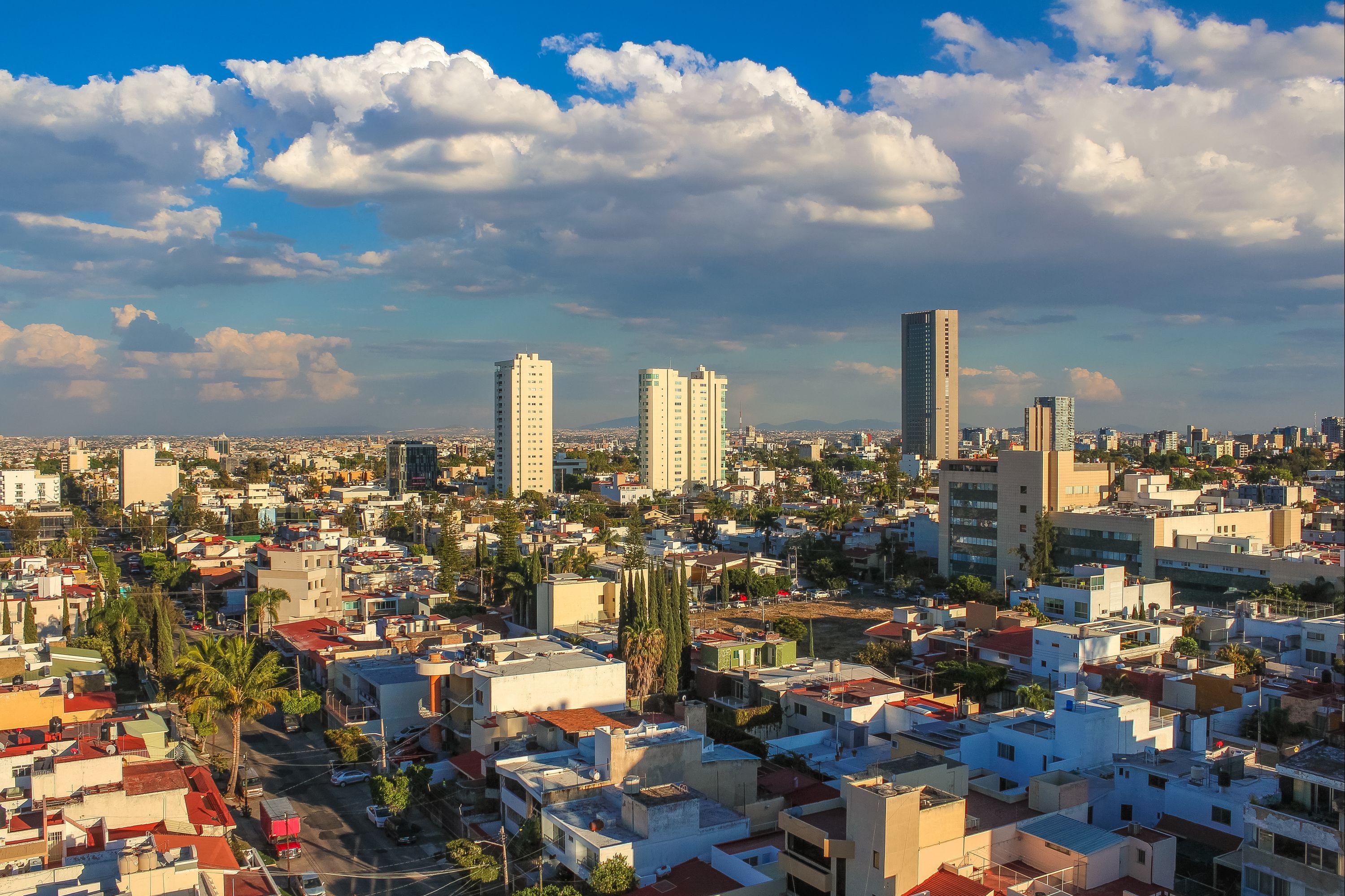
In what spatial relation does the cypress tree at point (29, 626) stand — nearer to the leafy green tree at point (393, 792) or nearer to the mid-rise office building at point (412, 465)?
the leafy green tree at point (393, 792)

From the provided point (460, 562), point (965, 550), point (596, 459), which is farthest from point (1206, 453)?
point (460, 562)

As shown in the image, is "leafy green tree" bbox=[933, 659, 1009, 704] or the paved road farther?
"leafy green tree" bbox=[933, 659, 1009, 704]

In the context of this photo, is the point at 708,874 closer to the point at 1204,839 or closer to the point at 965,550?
the point at 1204,839

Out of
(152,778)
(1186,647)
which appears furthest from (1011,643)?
(152,778)

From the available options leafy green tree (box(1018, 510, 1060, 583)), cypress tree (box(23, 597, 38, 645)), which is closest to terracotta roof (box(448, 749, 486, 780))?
cypress tree (box(23, 597, 38, 645))

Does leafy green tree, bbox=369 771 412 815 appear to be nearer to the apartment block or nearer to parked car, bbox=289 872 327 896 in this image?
parked car, bbox=289 872 327 896

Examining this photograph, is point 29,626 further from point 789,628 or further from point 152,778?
point 789,628

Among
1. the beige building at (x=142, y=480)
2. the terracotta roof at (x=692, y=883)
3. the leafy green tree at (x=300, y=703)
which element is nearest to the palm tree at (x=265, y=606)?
the leafy green tree at (x=300, y=703)
